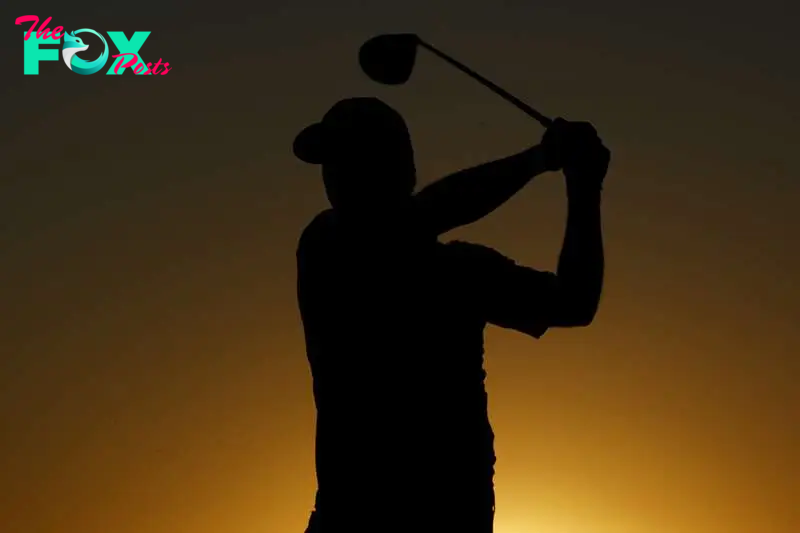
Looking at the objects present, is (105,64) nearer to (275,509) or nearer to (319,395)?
(275,509)

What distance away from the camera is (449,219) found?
1.10 meters

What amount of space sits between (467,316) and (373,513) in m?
0.21

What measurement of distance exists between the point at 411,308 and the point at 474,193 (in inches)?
5.5

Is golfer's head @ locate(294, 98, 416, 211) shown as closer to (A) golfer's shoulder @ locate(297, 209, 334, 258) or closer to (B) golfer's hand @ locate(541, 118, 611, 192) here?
(A) golfer's shoulder @ locate(297, 209, 334, 258)

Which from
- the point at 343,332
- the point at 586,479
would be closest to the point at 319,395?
the point at 343,332


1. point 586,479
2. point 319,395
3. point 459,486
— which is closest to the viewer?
point 459,486

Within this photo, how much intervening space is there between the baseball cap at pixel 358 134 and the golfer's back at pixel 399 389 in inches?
3.3

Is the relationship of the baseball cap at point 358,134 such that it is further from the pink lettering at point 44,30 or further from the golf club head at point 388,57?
the pink lettering at point 44,30

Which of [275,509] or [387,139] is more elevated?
[275,509]

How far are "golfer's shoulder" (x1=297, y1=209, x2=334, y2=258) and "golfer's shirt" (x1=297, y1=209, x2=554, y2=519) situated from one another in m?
0.02

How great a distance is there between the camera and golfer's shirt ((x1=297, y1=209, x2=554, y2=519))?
1.01 meters
